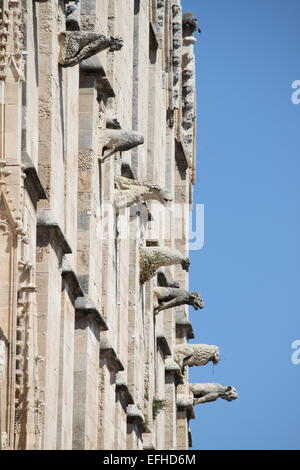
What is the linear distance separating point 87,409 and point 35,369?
579 centimetres

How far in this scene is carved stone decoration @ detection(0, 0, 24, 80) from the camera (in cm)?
3822

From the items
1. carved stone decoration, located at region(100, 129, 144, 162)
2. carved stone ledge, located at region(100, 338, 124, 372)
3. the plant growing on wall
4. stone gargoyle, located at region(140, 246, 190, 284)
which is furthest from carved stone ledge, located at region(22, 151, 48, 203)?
the plant growing on wall

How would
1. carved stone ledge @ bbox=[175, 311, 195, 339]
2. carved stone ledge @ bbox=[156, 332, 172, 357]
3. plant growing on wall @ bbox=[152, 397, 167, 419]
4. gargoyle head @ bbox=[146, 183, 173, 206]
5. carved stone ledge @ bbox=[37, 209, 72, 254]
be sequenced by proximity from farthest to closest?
carved stone ledge @ bbox=[175, 311, 195, 339] < carved stone ledge @ bbox=[156, 332, 172, 357] < plant growing on wall @ bbox=[152, 397, 167, 419] < gargoyle head @ bbox=[146, 183, 173, 206] < carved stone ledge @ bbox=[37, 209, 72, 254]

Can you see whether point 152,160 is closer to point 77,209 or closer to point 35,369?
point 77,209

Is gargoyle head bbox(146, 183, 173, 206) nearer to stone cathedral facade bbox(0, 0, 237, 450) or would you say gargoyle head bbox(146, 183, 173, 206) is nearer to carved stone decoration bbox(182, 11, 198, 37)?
stone cathedral facade bbox(0, 0, 237, 450)

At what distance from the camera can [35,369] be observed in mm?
38875

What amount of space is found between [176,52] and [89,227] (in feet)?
61.2

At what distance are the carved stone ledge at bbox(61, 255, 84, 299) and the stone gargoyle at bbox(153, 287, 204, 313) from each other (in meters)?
14.2

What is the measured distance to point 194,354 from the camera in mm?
63969

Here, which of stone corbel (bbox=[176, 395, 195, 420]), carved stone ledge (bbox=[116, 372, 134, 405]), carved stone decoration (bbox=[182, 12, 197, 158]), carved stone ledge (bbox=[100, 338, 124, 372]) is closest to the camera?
carved stone ledge (bbox=[100, 338, 124, 372])

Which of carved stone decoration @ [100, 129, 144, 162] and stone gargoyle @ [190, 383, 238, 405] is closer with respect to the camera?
carved stone decoration @ [100, 129, 144, 162]

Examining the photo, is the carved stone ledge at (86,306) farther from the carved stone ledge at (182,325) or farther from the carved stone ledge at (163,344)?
the carved stone ledge at (182,325)

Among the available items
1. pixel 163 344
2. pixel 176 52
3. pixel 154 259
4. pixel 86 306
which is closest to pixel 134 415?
pixel 154 259
